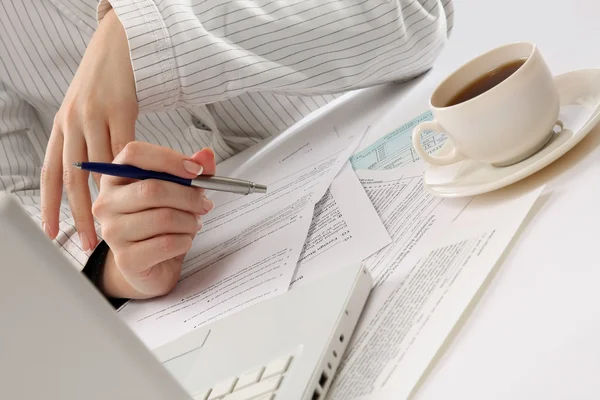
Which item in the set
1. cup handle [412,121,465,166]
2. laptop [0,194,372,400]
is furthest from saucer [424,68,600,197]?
laptop [0,194,372,400]

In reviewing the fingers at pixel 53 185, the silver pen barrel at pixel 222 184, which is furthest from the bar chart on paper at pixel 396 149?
the fingers at pixel 53 185

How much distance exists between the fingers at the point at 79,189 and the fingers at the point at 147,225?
101mm

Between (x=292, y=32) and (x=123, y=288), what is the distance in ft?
1.18

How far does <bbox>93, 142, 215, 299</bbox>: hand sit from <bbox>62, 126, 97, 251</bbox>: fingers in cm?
9

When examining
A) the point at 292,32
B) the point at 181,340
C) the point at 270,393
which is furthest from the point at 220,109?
the point at 270,393

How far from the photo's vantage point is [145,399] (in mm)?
310

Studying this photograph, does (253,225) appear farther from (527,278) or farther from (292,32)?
(527,278)

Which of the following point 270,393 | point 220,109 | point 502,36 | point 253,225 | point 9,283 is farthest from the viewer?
point 220,109

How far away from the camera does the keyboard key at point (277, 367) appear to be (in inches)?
15.7

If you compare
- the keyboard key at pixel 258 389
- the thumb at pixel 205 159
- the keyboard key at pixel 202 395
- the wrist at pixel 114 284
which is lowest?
the keyboard key at pixel 258 389

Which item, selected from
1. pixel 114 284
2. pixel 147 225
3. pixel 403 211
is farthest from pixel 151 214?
pixel 403 211

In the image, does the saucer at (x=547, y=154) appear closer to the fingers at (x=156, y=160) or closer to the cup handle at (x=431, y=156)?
the cup handle at (x=431, y=156)

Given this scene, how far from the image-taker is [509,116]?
0.49 meters

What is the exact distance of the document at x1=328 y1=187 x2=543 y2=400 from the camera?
0.38 meters
